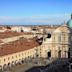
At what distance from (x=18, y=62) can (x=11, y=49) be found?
2.09 metres

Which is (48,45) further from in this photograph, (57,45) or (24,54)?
(24,54)

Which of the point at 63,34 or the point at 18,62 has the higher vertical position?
the point at 63,34

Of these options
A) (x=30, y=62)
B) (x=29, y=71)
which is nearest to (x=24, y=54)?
(x=30, y=62)

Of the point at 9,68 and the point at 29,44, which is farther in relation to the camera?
the point at 29,44

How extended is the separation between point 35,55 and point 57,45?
3930mm

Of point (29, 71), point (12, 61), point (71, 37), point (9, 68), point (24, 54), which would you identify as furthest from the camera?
point (71, 37)

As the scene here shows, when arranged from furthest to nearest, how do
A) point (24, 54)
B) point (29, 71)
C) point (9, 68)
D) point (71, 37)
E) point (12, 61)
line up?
1. point (71, 37)
2. point (24, 54)
3. point (12, 61)
4. point (9, 68)
5. point (29, 71)

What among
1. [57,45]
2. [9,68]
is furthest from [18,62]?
[57,45]

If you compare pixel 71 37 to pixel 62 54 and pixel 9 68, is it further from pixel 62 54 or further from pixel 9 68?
pixel 9 68

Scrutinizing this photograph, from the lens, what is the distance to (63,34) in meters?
54.3

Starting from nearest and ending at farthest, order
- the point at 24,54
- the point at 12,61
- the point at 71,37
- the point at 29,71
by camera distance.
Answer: the point at 29,71
the point at 12,61
the point at 24,54
the point at 71,37

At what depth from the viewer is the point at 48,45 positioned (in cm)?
5425

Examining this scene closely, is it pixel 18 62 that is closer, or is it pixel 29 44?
pixel 18 62

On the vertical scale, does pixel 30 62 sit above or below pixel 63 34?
below
